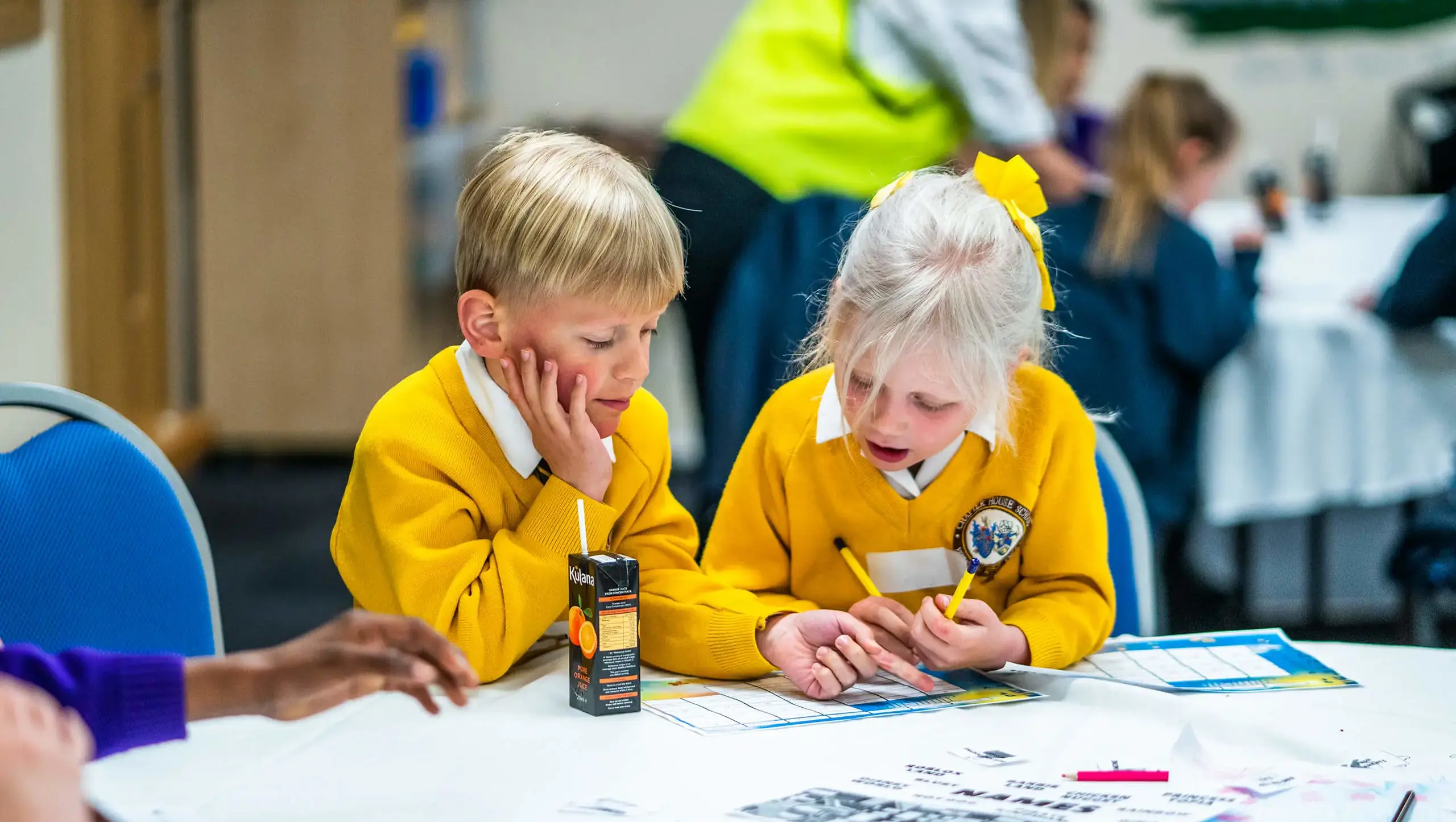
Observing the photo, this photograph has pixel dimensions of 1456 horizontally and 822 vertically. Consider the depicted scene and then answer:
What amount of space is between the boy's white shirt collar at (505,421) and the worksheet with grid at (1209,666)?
16.2 inches

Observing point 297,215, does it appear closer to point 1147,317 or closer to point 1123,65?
point 1123,65

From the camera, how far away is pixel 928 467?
1199mm

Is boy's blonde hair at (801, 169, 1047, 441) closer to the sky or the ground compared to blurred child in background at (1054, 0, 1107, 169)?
closer to the ground

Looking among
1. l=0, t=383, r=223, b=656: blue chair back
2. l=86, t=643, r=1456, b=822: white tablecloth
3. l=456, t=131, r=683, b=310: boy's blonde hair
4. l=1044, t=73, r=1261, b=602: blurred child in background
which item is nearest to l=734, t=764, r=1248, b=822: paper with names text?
l=86, t=643, r=1456, b=822: white tablecloth

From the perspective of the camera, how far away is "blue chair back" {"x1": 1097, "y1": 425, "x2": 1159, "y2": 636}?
4.36 feet

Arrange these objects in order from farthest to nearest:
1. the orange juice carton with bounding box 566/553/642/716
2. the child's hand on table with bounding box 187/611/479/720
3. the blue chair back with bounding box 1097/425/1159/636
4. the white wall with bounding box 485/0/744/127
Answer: the white wall with bounding box 485/0/744/127 < the blue chair back with bounding box 1097/425/1159/636 < the orange juice carton with bounding box 566/553/642/716 < the child's hand on table with bounding box 187/611/479/720

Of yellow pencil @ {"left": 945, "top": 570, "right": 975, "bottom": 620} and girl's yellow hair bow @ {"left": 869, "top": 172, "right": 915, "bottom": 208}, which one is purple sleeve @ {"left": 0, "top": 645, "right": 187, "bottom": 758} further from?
girl's yellow hair bow @ {"left": 869, "top": 172, "right": 915, "bottom": 208}

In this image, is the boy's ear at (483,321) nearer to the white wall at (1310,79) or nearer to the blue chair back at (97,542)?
the blue chair back at (97,542)

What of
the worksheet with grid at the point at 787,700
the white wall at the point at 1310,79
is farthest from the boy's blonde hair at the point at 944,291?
the white wall at the point at 1310,79

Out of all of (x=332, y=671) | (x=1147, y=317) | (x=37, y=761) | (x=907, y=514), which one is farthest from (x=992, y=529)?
(x=1147, y=317)

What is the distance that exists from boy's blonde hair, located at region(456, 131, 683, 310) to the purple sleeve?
0.45 metres

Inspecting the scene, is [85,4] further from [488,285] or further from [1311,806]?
[1311,806]

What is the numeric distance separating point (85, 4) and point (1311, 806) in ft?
10.9

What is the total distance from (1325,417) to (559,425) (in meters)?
1.83
